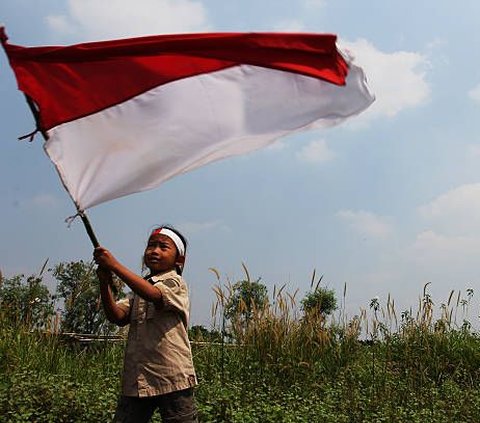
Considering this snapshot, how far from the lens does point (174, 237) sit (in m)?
4.08

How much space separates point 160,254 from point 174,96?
0.89 metres

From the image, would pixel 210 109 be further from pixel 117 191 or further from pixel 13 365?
pixel 13 365

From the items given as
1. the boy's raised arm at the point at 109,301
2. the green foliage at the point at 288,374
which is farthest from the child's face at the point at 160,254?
the green foliage at the point at 288,374

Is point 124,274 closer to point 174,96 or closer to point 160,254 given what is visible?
point 160,254

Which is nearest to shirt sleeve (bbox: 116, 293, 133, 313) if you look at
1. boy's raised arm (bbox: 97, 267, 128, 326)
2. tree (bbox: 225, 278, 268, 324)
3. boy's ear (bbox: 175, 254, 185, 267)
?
boy's raised arm (bbox: 97, 267, 128, 326)

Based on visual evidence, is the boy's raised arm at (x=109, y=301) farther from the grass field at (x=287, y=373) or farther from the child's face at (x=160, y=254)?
the grass field at (x=287, y=373)

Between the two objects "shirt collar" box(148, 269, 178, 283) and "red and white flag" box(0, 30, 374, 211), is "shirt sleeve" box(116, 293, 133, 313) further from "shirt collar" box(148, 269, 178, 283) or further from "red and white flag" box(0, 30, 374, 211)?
"red and white flag" box(0, 30, 374, 211)

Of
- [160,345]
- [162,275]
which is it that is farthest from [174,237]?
[160,345]

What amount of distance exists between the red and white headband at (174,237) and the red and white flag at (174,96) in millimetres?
534

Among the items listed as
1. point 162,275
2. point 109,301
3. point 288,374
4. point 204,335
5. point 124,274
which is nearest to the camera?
point 124,274

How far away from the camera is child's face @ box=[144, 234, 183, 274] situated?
3.98 m

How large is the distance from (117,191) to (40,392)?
3.13m

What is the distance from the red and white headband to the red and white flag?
0.53 meters

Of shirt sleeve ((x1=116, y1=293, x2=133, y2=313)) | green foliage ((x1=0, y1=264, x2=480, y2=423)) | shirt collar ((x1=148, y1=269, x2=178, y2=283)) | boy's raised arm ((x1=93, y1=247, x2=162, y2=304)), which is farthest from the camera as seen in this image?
green foliage ((x1=0, y1=264, x2=480, y2=423))
